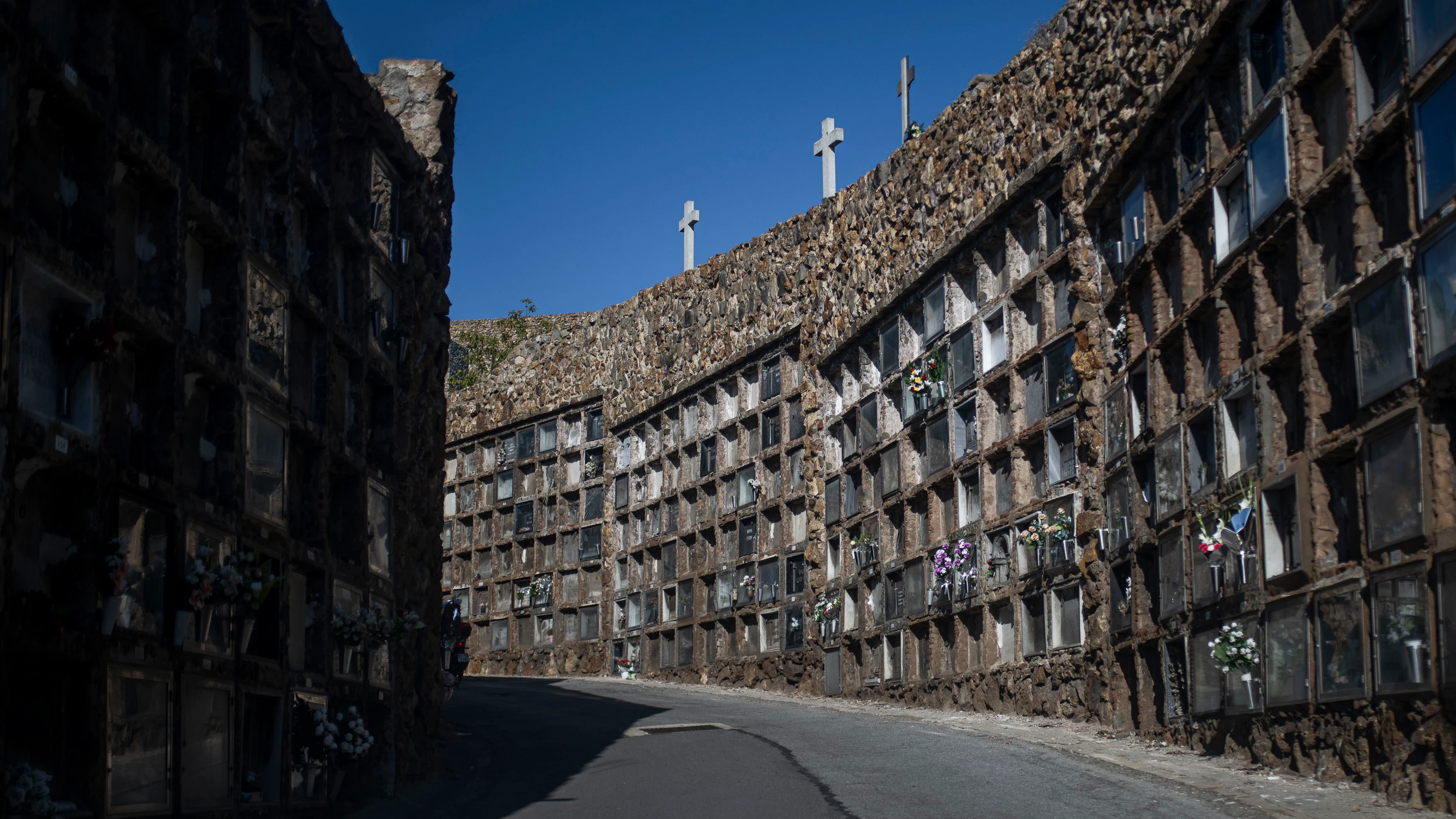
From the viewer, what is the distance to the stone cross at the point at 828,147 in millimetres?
26344

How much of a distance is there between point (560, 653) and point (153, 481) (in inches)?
849

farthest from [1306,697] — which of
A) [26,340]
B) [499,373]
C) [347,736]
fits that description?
[499,373]

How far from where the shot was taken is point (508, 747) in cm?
1670

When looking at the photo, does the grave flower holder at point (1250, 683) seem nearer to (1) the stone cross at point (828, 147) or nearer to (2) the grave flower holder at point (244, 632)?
(2) the grave flower holder at point (244, 632)

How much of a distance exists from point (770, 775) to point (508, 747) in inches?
207

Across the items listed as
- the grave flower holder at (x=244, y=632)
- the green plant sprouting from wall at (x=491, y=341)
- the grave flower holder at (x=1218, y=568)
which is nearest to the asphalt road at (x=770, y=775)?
the grave flower holder at (x=1218, y=568)

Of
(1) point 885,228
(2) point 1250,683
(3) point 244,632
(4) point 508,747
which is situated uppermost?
(1) point 885,228

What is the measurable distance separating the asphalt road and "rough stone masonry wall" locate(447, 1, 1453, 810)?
1198 millimetres

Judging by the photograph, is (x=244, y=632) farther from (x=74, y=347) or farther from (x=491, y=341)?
(x=491, y=341)

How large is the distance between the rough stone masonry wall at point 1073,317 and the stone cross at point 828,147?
134cm

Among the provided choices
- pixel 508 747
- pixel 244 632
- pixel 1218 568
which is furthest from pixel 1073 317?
pixel 244 632

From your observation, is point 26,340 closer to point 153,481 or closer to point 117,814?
point 153,481

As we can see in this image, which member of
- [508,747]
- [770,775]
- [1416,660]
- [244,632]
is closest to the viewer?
[1416,660]

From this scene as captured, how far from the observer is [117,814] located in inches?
343
